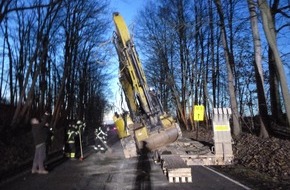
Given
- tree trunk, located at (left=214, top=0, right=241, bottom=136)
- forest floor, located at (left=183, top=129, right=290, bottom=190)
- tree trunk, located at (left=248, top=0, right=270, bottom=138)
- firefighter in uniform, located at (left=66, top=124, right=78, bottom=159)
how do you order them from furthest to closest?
tree trunk, located at (left=214, top=0, right=241, bottom=136)
firefighter in uniform, located at (left=66, top=124, right=78, bottom=159)
tree trunk, located at (left=248, top=0, right=270, bottom=138)
forest floor, located at (left=183, top=129, right=290, bottom=190)

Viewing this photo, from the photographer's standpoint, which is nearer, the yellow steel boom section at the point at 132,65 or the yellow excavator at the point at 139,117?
the yellow excavator at the point at 139,117

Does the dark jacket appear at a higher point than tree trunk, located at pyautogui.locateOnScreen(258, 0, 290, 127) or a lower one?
lower

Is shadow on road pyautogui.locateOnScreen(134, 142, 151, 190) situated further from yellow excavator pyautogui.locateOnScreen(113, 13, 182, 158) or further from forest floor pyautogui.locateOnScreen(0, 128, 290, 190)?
forest floor pyautogui.locateOnScreen(0, 128, 290, 190)

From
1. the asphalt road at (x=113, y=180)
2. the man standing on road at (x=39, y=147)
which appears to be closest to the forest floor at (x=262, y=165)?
the asphalt road at (x=113, y=180)

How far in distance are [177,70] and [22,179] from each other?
1356 inches

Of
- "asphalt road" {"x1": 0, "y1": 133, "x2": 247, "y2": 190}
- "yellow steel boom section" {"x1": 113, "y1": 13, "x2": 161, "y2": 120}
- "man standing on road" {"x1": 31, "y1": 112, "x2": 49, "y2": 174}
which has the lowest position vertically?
"asphalt road" {"x1": 0, "y1": 133, "x2": 247, "y2": 190}

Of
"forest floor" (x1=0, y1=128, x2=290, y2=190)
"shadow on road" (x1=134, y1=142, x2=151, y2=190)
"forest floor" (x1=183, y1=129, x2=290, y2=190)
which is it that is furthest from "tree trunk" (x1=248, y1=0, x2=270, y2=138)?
"shadow on road" (x1=134, y1=142, x2=151, y2=190)

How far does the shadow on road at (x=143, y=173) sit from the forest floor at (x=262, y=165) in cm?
268

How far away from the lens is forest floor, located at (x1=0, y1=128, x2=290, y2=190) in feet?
42.6

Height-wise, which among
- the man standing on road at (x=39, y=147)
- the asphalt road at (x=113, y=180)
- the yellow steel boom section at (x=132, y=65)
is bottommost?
the asphalt road at (x=113, y=180)

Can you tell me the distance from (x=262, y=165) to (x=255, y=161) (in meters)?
0.93

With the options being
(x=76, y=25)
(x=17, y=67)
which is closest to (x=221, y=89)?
(x=76, y=25)

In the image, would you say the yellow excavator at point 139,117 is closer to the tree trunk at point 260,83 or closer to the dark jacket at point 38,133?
the dark jacket at point 38,133

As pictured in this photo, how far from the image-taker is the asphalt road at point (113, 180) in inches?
470
